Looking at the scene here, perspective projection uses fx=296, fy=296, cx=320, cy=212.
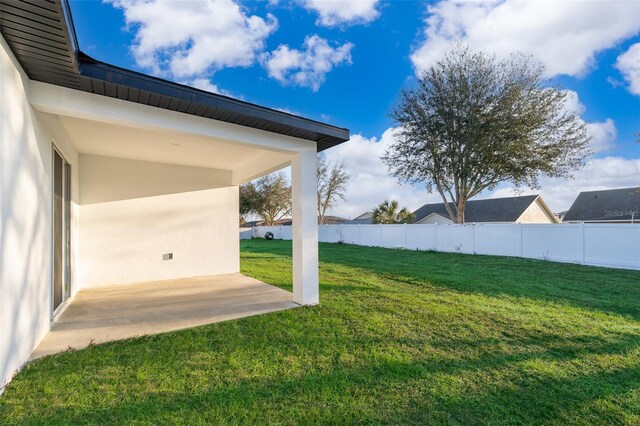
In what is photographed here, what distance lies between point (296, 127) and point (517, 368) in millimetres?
3942

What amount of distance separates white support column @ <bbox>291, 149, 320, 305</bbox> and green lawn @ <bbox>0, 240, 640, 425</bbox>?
39cm

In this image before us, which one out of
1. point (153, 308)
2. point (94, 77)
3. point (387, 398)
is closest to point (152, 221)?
point (153, 308)

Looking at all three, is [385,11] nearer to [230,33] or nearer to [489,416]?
[230,33]

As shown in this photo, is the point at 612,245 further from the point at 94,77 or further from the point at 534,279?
the point at 94,77

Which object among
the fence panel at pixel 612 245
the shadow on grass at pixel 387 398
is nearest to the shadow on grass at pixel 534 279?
the fence panel at pixel 612 245

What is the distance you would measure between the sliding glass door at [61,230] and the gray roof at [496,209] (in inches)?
872

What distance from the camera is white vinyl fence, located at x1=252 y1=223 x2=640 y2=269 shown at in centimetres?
864

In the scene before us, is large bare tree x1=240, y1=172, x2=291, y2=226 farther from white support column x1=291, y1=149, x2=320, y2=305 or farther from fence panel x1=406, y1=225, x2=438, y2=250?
white support column x1=291, y1=149, x2=320, y2=305

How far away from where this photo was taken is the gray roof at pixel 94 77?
2.12 meters

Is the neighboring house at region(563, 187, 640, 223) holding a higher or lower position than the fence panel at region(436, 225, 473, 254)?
higher

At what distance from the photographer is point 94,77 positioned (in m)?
→ 2.94

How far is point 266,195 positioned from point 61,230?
84.7ft

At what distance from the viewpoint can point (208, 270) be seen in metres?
7.94

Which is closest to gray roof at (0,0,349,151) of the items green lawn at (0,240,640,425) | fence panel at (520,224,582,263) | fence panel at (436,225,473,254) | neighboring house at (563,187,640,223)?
green lawn at (0,240,640,425)
